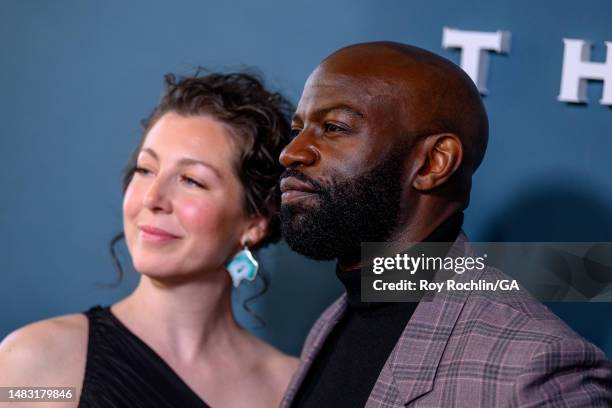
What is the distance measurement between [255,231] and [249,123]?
22 centimetres

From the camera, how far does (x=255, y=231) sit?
6.34ft

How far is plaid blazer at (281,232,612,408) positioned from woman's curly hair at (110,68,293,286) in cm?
58

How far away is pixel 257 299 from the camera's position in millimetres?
2260

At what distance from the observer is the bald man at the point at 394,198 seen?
1309 mm

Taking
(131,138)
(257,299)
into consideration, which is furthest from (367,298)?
(131,138)

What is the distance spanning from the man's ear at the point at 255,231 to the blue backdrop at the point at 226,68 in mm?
271

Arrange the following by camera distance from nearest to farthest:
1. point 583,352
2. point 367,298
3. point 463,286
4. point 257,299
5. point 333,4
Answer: point 583,352, point 463,286, point 367,298, point 333,4, point 257,299

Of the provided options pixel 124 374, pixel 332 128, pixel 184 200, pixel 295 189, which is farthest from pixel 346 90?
pixel 124 374

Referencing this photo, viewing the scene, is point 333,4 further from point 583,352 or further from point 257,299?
point 583,352

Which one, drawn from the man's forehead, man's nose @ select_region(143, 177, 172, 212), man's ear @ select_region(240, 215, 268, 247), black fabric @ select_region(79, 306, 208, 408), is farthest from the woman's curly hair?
the man's forehead

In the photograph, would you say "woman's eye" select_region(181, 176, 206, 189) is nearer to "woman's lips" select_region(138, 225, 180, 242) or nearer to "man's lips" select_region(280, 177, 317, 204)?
"woman's lips" select_region(138, 225, 180, 242)

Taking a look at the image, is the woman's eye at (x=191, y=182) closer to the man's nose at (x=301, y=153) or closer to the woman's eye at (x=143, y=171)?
the woman's eye at (x=143, y=171)

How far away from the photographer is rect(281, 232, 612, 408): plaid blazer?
119 centimetres

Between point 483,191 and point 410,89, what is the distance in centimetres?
53
